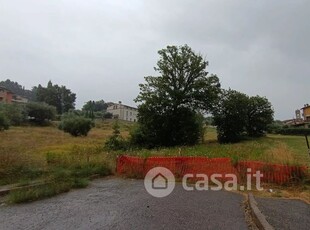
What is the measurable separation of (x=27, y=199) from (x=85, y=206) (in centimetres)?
200

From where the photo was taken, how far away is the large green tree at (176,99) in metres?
36.3

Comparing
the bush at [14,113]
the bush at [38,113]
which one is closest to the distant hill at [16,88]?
the bush at [38,113]

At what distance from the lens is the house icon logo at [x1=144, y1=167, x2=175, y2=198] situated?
32.0 ft

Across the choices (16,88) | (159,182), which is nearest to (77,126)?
(159,182)

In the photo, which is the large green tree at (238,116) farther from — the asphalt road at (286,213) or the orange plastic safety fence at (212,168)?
the asphalt road at (286,213)

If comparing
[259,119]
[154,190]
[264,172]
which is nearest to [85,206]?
[154,190]

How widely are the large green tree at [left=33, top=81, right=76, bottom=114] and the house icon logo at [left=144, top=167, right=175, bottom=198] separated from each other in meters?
89.4

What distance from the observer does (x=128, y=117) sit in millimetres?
123062

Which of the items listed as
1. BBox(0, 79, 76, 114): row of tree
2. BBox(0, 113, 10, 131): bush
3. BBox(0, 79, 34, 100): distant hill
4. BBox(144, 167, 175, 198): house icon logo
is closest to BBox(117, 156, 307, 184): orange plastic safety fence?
BBox(144, 167, 175, 198): house icon logo

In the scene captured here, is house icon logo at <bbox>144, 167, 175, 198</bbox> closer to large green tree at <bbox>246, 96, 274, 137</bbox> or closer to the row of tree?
large green tree at <bbox>246, 96, 274, 137</bbox>

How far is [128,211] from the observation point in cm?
723

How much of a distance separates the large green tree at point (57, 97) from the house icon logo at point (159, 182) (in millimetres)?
89441

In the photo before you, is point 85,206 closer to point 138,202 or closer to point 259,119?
point 138,202

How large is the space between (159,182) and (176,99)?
2531 cm
